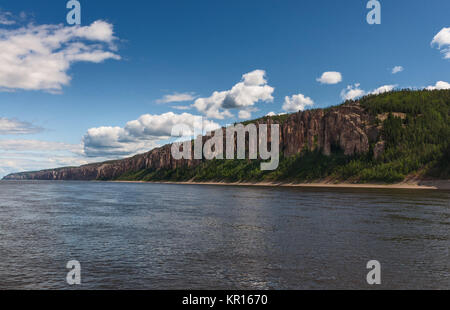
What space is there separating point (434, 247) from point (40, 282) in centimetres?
2922

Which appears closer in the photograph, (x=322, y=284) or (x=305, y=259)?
(x=322, y=284)

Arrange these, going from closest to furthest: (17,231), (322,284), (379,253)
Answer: (322,284)
(379,253)
(17,231)

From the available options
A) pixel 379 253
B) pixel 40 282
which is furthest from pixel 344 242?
pixel 40 282

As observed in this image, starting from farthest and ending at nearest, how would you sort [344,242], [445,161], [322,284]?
[445,161] < [344,242] < [322,284]

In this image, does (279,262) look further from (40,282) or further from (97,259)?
(40,282)

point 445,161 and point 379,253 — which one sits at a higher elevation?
point 445,161

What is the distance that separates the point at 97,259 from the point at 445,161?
179147mm

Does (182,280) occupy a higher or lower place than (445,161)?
lower

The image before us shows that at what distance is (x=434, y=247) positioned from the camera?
2653 cm
